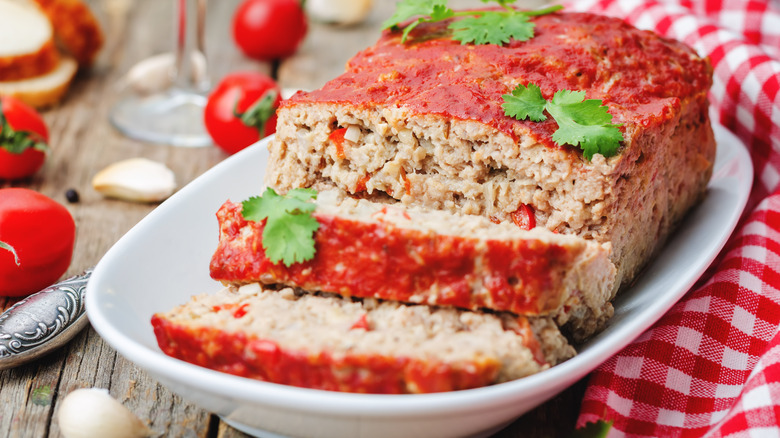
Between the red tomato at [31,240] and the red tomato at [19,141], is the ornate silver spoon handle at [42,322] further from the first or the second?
the red tomato at [19,141]

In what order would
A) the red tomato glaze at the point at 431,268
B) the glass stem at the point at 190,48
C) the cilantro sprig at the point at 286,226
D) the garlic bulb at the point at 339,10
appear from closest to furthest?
the red tomato glaze at the point at 431,268 < the cilantro sprig at the point at 286,226 < the glass stem at the point at 190,48 < the garlic bulb at the point at 339,10

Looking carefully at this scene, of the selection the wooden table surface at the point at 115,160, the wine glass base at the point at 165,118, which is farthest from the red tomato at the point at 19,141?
the wine glass base at the point at 165,118

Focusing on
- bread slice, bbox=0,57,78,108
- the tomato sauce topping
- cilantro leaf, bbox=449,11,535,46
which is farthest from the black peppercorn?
cilantro leaf, bbox=449,11,535,46

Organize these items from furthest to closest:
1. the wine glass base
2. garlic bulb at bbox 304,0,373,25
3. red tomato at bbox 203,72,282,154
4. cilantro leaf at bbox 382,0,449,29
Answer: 1. garlic bulb at bbox 304,0,373,25
2. the wine glass base
3. red tomato at bbox 203,72,282,154
4. cilantro leaf at bbox 382,0,449,29

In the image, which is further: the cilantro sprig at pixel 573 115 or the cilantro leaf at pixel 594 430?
the cilantro sprig at pixel 573 115

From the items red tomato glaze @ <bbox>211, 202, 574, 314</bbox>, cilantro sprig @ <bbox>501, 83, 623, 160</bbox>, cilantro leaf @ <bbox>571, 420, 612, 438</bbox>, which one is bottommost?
cilantro leaf @ <bbox>571, 420, 612, 438</bbox>

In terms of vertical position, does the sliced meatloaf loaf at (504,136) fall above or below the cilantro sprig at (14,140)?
above

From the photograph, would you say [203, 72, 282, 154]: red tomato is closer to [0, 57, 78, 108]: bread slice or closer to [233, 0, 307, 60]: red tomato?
[233, 0, 307, 60]: red tomato
